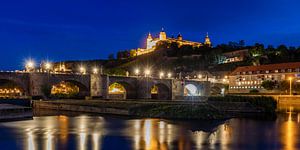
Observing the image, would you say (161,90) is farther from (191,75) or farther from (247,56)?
(247,56)

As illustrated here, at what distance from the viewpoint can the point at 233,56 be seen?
567 ft

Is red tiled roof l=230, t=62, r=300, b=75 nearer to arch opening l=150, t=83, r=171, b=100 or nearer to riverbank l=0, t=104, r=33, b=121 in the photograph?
arch opening l=150, t=83, r=171, b=100

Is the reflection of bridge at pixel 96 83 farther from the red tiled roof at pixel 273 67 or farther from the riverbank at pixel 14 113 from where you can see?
the red tiled roof at pixel 273 67

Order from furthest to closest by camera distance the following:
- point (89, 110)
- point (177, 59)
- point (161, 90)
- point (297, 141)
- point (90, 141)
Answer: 1. point (177, 59)
2. point (161, 90)
3. point (89, 110)
4. point (297, 141)
5. point (90, 141)

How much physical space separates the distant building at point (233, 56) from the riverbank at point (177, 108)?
379 feet

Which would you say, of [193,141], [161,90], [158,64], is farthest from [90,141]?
[158,64]

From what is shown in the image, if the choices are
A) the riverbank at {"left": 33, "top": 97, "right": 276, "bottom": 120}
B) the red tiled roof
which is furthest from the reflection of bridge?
the red tiled roof

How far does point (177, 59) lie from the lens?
186875mm

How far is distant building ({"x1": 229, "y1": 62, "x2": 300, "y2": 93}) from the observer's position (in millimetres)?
105281

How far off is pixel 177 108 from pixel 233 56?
138m

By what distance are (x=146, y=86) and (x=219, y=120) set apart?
147 ft

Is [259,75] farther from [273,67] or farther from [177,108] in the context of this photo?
[177,108]

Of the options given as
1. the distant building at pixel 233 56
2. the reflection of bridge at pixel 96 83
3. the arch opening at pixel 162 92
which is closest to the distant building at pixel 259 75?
the reflection of bridge at pixel 96 83

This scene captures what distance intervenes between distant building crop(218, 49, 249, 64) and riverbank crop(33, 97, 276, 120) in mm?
115577
